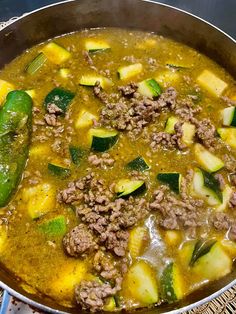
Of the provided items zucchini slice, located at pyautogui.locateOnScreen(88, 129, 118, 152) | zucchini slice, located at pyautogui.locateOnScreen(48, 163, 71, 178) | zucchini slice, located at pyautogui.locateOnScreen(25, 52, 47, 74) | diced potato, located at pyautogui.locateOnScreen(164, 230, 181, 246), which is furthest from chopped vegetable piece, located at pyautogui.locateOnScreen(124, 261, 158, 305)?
zucchini slice, located at pyautogui.locateOnScreen(25, 52, 47, 74)

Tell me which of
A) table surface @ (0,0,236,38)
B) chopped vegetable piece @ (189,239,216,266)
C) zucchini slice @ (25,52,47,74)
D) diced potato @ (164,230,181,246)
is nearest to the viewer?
chopped vegetable piece @ (189,239,216,266)

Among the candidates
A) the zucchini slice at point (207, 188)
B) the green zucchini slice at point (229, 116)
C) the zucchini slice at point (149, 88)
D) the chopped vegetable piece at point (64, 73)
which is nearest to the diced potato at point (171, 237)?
the zucchini slice at point (207, 188)

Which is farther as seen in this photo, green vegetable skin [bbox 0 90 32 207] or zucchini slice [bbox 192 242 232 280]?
green vegetable skin [bbox 0 90 32 207]

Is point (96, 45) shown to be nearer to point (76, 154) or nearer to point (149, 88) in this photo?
point (149, 88)

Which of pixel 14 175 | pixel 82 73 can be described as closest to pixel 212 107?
pixel 82 73

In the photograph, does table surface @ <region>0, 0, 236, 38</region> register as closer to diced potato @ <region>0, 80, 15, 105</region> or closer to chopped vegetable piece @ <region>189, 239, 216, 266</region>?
diced potato @ <region>0, 80, 15, 105</region>
